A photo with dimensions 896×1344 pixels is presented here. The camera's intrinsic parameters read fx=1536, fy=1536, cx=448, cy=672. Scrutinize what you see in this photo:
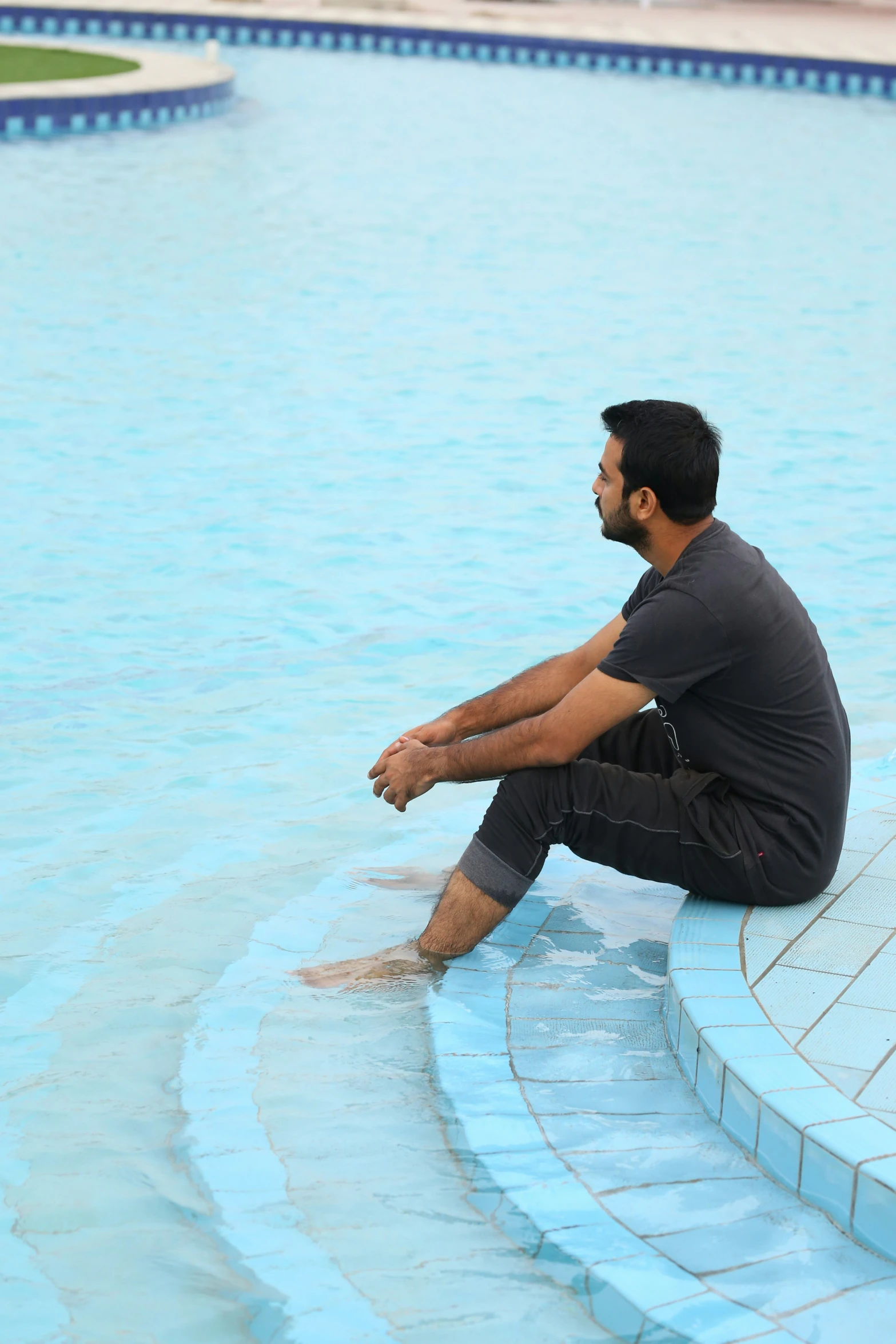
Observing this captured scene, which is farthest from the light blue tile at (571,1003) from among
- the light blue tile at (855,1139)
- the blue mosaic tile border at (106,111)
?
the blue mosaic tile border at (106,111)

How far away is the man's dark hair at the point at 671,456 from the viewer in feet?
9.71

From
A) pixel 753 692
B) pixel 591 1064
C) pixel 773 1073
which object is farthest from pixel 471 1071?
pixel 753 692

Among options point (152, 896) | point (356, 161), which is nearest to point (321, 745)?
point (152, 896)

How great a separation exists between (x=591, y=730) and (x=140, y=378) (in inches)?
238

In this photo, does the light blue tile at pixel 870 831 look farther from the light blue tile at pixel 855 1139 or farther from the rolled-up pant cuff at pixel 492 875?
the light blue tile at pixel 855 1139

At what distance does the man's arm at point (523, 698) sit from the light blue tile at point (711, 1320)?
1466 mm

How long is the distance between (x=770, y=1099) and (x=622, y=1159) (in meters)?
0.28

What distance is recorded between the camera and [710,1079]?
268 cm

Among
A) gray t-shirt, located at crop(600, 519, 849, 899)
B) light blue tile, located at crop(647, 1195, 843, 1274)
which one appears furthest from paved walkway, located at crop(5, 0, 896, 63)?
light blue tile, located at crop(647, 1195, 843, 1274)

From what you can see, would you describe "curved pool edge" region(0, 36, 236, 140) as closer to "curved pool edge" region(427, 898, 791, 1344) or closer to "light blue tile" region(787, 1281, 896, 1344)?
"curved pool edge" region(427, 898, 791, 1344)

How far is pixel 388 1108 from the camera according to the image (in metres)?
2.84

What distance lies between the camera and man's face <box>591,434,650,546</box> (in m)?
3.03

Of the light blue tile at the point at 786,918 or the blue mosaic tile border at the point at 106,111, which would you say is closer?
the light blue tile at the point at 786,918

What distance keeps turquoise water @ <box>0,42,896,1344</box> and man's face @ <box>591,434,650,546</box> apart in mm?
1041
